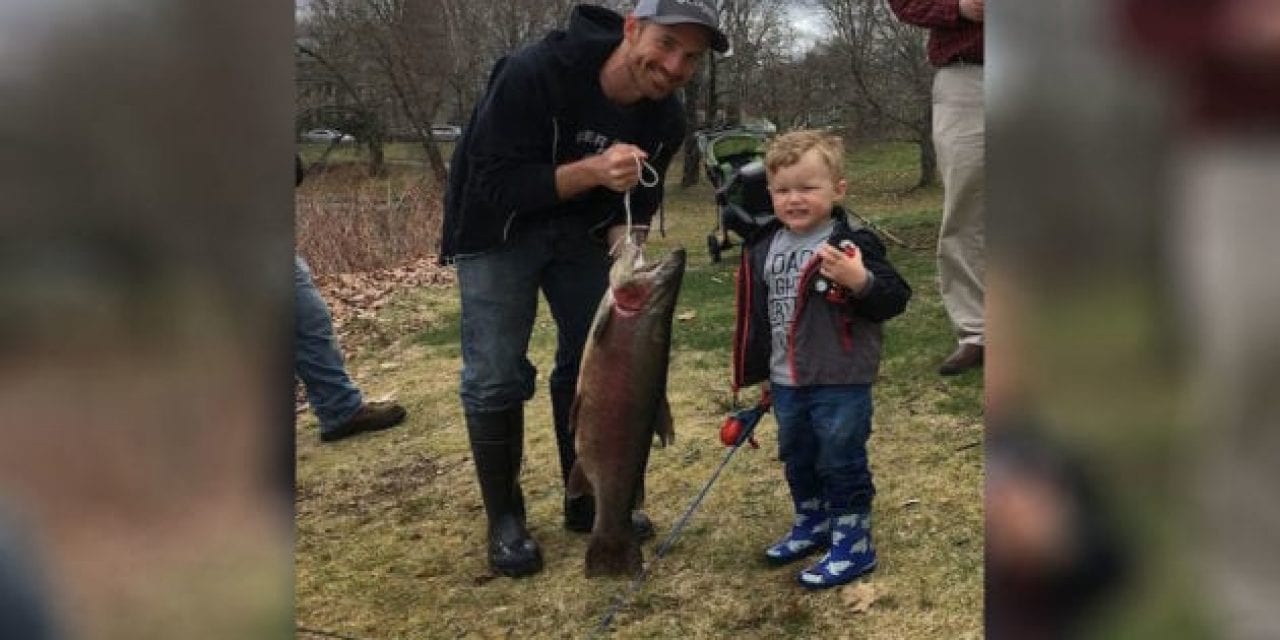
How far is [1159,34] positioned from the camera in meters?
0.58

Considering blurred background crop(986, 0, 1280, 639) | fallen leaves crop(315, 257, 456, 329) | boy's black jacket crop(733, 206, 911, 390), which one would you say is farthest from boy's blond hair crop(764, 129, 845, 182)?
fallen leaves crop(315, 257, 456, 329)

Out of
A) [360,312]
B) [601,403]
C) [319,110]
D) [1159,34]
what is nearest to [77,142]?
[1159,34]

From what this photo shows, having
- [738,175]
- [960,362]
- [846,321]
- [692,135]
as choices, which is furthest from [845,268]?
[960,362]

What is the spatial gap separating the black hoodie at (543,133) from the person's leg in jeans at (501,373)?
7 centimetres

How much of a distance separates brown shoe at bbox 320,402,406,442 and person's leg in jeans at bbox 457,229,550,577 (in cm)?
125

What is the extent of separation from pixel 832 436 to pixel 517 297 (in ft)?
2.70

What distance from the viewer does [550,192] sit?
7.98 feet

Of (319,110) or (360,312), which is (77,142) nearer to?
(319,110)

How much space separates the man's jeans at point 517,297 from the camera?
267 cm

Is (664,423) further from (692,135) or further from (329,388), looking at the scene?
(329,388)

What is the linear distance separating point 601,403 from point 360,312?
345 cm

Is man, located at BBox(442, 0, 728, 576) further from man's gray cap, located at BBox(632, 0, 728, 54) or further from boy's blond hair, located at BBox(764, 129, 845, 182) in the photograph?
boy's blond hair, located at BBox(764, 129, 845, 182)

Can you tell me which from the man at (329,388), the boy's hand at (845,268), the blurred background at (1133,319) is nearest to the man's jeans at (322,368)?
the man at (329,388)

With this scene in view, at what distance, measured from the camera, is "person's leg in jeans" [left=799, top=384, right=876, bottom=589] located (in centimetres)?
248
